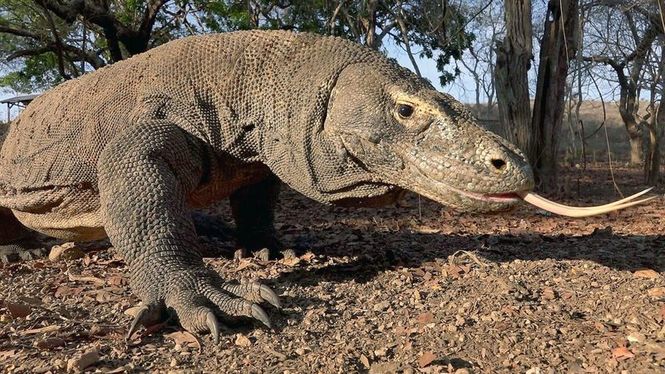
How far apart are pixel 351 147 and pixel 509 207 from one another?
771mm

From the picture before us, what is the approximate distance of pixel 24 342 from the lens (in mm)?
2443

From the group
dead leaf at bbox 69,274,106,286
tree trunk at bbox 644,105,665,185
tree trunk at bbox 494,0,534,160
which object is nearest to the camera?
dead leaf at bbox 69,274,106,286

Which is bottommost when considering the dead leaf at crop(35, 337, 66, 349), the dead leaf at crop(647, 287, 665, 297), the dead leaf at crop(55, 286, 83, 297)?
the dead leaf at crop(35, 337, 66, 349)

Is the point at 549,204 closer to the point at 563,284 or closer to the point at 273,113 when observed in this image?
the point at 563,284

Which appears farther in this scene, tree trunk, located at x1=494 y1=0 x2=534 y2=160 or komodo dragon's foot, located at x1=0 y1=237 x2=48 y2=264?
tree trunk, located at x1=494 y1=0 x2=534 y2=160

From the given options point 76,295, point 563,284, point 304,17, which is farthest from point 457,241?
point 304,17

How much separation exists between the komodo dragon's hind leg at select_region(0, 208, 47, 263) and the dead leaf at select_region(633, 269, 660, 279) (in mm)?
4077

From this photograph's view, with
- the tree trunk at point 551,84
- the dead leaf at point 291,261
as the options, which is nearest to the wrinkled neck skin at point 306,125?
the dead leaf at point 291,261

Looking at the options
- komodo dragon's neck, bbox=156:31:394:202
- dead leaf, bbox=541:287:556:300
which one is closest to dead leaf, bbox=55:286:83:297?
komodo dragon's neck, bbox=156:31:394:202

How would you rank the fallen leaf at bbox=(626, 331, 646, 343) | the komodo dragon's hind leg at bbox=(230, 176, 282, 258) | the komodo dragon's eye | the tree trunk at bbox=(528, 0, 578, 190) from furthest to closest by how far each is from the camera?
the tree trunk at bbox=(528, 0, 578, 190), the komodo dragon's hind leg at bbox=(230, 176, 282, 258), the komodo dragon's eye, the fallen leaf at bbox=(626, 331, 646, 343)

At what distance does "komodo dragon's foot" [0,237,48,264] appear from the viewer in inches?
182

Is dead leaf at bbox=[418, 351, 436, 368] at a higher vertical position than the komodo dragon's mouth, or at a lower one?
lower

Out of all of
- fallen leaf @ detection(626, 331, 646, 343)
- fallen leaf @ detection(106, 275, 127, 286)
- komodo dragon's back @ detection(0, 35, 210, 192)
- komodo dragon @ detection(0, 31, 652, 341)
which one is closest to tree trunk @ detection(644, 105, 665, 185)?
komodo dragon @ detection(0, 31, 652, 341)

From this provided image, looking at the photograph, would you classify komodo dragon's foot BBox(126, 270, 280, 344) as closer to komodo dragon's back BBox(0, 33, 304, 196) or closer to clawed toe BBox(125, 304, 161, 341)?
clawed toe BBox(125, 304, 161, 341)
